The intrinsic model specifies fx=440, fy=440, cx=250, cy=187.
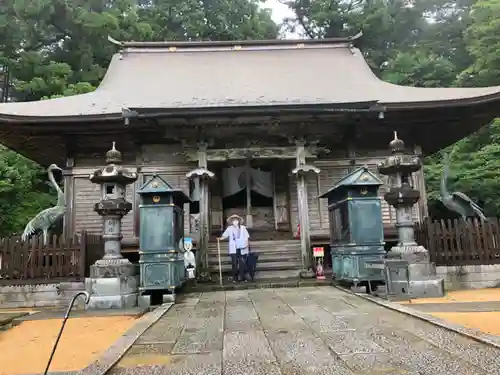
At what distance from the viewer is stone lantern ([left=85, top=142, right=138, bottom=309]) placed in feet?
25.3

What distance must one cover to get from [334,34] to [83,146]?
24.7 metres

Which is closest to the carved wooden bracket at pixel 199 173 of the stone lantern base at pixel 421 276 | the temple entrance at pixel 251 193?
the temple entrance at pixel 251 193

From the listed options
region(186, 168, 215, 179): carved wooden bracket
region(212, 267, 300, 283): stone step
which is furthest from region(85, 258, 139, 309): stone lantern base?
region(186, 168, 215, 179): carved wooden bracket

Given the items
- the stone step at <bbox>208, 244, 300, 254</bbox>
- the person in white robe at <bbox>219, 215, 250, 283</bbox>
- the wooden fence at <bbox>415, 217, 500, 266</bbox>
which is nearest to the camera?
the wooden fence at <bbox>415, 217, 500, 266</bbox>

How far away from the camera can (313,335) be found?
4344 mm

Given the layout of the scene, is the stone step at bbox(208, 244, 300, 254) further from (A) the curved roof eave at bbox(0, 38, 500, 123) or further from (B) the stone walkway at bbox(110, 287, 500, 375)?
(B) the stone walkway at bbox(110, 287, 500, 375)

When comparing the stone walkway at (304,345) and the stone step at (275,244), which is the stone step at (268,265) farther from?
the stone walkway at (304,345)

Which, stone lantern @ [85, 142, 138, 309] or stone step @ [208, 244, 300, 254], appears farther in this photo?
stone step @ [208, 244, 300, 254]

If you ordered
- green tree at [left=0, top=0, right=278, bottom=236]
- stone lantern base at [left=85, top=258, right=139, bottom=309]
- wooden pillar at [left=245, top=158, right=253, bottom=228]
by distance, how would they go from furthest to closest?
green tree at [left=0, top=0, right=278, bottom=236]
wooden pillar at [left=245, top=158, right=253, bottom=228]
stone lantern base at [left=85, top=258, right=139, bottom=309]

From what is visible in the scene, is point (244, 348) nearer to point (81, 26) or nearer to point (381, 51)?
point (81, 26)

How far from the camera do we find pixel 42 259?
9055mm

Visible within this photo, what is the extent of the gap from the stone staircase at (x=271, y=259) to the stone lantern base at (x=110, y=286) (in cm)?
280

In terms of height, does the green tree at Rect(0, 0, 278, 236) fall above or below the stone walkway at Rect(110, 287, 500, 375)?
above

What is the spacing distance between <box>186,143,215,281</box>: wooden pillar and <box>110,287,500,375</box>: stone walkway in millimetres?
3935
